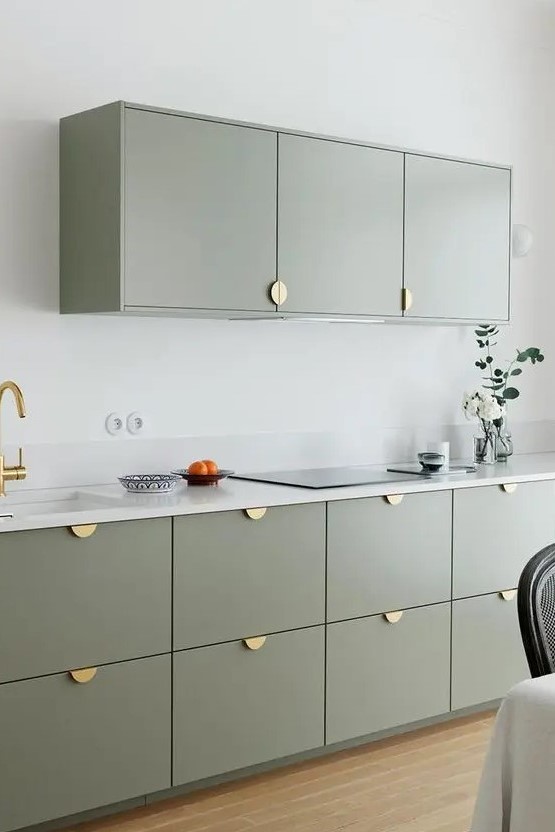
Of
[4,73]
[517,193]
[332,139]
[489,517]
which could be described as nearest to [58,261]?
[4,73]

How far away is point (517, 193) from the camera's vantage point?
194 inches

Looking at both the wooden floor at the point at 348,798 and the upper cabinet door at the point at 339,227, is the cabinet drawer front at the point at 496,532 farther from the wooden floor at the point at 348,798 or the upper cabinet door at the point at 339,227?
the upper cabinet door at the point at 339,227

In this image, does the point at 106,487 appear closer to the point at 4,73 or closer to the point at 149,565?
the point at 149,565

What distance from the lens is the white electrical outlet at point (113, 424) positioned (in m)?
3.72

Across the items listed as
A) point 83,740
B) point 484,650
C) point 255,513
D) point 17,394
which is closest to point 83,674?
point 83,740

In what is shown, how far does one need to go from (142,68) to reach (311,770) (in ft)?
7.59

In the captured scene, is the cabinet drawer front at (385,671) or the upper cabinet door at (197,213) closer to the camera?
the upper cabinet door at (197,213)

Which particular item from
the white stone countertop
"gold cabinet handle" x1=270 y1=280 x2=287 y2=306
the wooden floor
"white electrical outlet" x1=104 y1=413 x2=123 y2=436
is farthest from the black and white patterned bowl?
the wooden floor

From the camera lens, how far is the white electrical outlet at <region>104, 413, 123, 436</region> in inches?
146

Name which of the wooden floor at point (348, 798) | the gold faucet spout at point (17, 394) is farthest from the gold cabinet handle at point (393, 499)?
the gold faucet spout at point (17, 394)

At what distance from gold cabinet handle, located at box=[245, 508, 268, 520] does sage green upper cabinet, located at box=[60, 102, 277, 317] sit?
24.7 inches

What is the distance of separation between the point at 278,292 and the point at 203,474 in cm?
63

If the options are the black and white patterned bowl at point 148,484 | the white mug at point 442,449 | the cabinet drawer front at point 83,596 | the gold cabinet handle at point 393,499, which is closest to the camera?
the cabinet drawer front at point 83,596

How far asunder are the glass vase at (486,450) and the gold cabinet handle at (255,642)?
144 cm
